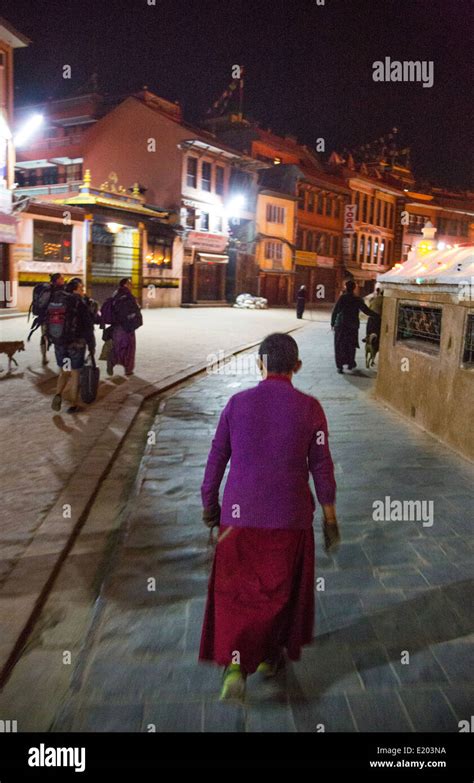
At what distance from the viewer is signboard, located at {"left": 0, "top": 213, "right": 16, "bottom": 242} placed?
83.0 ft

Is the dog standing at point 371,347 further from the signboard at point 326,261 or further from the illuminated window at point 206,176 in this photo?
the signboard at point 326,261

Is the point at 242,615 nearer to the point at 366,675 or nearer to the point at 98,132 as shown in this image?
the point at 366,675

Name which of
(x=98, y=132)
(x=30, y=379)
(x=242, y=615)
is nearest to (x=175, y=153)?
(x=98, y=132)

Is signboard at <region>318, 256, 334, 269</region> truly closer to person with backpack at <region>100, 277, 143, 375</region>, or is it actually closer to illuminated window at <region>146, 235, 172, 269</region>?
illuminated window at <region>146, 235, 172, 269</region>

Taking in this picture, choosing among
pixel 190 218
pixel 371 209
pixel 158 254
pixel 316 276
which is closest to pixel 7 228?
pixel 158 254

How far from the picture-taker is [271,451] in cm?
296

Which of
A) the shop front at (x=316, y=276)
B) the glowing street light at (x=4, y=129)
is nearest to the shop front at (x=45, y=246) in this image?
the glowing street light at (x=4, y=129)

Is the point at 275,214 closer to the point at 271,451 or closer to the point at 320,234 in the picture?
the point at 320,234

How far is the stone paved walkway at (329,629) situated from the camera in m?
2.94

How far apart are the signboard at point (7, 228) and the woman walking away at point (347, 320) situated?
1665cm

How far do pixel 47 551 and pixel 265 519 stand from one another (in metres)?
2.09

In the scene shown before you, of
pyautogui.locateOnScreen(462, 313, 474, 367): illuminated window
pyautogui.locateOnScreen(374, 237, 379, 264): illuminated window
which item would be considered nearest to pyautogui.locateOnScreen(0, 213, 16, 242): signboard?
pyautogui.locateOnScreen(462, 313, 474, 367): illuminated window

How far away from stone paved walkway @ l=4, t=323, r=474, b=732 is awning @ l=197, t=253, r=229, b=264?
3560 centimetres

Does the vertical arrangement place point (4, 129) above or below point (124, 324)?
above
